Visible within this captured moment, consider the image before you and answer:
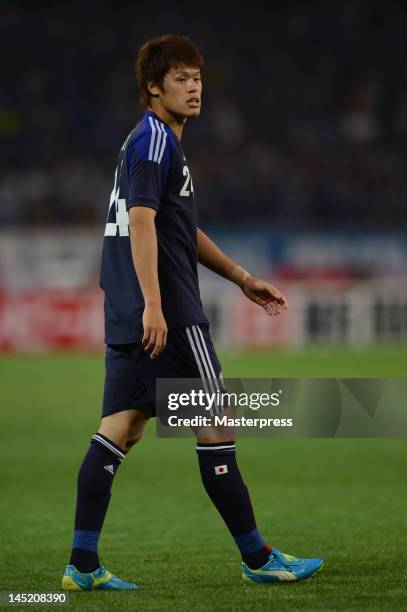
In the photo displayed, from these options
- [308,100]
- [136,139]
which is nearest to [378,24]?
[308,100]

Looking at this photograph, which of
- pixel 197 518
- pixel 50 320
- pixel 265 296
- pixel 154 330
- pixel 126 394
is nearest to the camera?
pixel 154 330

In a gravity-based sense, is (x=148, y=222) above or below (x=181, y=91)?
below

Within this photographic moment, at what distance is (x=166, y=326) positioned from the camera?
4691 millimetres

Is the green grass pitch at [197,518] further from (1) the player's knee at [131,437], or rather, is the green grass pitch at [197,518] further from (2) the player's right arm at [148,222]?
(2) the player's right arm at [148,222]

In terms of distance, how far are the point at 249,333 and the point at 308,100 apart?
954 cm

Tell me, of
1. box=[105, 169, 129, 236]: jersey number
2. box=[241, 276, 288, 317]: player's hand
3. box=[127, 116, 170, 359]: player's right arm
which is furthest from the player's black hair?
box=[241, 276, 288, 317]: player's hand

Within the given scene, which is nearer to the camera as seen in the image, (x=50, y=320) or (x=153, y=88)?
(x=153, y=88)

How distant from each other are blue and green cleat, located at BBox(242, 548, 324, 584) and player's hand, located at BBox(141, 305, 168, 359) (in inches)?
38.5

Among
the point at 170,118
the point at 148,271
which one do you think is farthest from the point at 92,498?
the point at 170,118

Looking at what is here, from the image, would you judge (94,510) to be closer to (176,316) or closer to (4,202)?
(176,316)

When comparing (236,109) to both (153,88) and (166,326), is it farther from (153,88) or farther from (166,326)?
(166,326)

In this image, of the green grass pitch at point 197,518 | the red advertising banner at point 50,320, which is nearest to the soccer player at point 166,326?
the green grass pitch at point 197,518

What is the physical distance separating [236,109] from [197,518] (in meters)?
23.7

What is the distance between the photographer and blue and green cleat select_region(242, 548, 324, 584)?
4867mm
